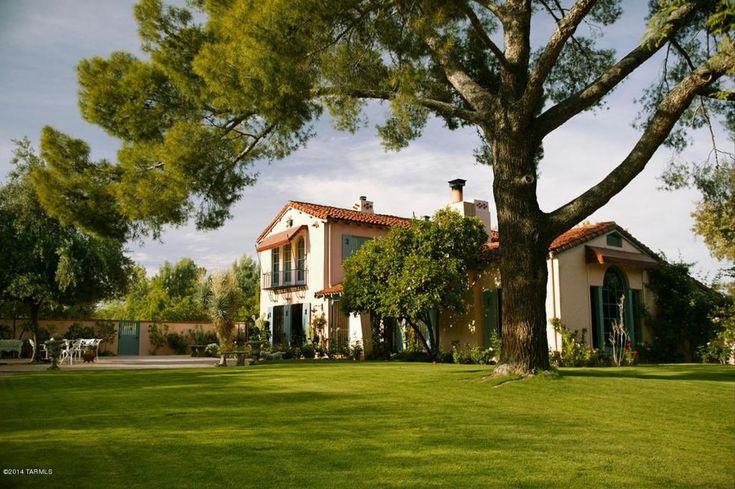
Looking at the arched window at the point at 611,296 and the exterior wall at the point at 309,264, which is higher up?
the exterior wall at the point at 309,264

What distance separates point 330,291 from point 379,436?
1720cm

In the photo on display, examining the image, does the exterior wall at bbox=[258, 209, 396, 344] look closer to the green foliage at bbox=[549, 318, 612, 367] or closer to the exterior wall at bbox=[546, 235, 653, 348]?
the exterior wall at bbox=[546, 235, 653, 348]

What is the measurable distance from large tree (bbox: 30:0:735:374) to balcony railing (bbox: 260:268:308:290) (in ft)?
39.6

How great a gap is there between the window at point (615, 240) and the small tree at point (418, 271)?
3.85 metres

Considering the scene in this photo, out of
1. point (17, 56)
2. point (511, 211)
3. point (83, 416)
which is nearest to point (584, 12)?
point (511, 211)

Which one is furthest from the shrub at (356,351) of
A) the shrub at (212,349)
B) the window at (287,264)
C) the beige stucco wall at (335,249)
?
the shrub at (212,349)

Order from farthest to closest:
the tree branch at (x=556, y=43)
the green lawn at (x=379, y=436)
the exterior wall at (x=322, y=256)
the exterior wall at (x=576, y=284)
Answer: the exterior wall at (x=322, y=256), the exterior wall at (x=576, y=284), the tree branch at (x=556, y=43), the green lawn at (x=379, y=436)

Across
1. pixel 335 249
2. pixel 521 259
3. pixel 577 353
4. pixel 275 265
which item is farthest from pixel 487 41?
pixel 275 265

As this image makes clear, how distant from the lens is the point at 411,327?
19.6 m

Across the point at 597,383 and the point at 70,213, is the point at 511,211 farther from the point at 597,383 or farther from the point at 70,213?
the point at 70,213

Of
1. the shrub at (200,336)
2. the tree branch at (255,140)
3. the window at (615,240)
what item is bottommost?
the shrub at (200,336)

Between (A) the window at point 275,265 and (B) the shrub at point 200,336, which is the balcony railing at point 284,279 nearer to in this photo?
(A) the window at point 275,265

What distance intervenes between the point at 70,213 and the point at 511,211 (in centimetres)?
910

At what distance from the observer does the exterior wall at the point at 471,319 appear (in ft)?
59.6
